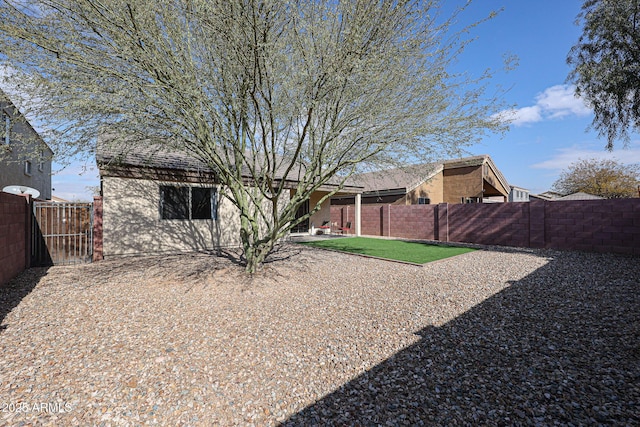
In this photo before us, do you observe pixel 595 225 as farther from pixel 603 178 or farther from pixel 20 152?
pixel 603 178

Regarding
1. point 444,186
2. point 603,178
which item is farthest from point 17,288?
point 603,178

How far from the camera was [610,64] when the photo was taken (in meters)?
8.96

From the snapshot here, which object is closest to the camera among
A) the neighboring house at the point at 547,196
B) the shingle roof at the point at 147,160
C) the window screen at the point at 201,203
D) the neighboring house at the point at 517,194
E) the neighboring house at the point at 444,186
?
the shingle roof at the point at 147,160

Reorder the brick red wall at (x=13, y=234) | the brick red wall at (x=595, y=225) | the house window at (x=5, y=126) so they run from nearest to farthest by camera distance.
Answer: the house window at (x=5, y=126) < the brick red wall at (x=13, y=234) < the brick red wall at (x=595, y=225)

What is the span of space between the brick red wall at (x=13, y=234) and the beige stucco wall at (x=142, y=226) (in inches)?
68.0

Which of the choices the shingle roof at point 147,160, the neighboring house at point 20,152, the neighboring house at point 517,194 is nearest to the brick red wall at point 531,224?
the shingle roof at point 147,160

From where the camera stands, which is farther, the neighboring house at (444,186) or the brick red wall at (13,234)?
the neighboring house at (444,186)

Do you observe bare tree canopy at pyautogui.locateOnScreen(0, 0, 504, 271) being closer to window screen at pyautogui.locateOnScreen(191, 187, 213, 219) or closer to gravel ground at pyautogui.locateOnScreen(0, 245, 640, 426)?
gravel ground at pyautogui.locateOnScreen(0, 245, 640, 426)

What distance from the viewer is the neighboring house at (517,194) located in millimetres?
29795

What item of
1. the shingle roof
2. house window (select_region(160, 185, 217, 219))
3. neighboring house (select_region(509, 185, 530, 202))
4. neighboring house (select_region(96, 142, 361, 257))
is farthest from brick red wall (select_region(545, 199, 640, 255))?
neighboring house (select_region(509, 185, 530, 202))

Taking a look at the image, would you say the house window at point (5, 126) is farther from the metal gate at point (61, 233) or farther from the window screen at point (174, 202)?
the window screen at point (174, 202)

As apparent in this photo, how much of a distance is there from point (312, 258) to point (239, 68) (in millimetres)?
5756

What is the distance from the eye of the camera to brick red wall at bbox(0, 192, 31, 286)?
555cm

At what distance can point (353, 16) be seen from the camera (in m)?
4.40
